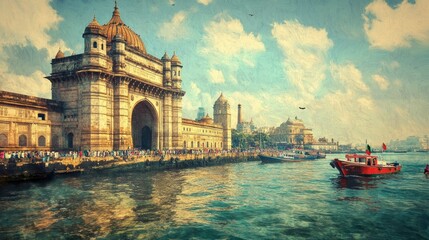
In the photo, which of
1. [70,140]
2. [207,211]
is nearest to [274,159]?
[70,140]

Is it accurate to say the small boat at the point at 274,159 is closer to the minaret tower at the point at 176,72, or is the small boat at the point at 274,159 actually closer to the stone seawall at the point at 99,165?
the stone seawall at the point at 99,165

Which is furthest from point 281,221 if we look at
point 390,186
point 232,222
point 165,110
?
point 165,110

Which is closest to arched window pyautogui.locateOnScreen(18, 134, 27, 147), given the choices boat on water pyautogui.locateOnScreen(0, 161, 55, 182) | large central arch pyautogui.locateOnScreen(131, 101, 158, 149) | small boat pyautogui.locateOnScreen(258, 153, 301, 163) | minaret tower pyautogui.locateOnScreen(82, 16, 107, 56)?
boat on water pyautogui.locateOnScreen(0, 161, 55, 182)

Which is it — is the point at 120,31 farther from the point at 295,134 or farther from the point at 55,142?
the point at 295,134

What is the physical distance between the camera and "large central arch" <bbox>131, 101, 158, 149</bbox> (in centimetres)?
5000

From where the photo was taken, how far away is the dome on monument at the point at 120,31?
45678mm

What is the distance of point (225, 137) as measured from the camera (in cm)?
8150

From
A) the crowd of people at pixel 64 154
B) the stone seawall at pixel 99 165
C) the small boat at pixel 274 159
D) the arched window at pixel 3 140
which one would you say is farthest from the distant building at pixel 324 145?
the arched window at pixel 3 140

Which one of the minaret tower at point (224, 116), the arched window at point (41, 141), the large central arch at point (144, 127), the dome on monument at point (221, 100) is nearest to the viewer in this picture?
the arched window at point (41, 141)

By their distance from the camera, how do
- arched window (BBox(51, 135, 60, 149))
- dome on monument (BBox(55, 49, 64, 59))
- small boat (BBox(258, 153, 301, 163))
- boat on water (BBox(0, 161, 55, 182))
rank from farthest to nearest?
1. small boat (BBox(258, 153, 301, 163))
2. dome on monument (BBox(55, 49, 64, 59))
3. arched window (BBox(51, 135, 60, 149))
4. boat on water (BBox(0, 161, 55, 182))

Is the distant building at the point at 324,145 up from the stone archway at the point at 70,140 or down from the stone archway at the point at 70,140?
down

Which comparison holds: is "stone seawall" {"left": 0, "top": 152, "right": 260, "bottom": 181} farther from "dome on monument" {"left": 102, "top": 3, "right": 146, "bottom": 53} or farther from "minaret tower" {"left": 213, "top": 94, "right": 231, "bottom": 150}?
"minaret tower" {"left": 213, "top": 94, "right": 231, "bottom": 150}

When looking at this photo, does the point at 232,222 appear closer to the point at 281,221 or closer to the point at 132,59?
the point at 281,221

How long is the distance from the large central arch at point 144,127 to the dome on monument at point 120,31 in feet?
29.9
